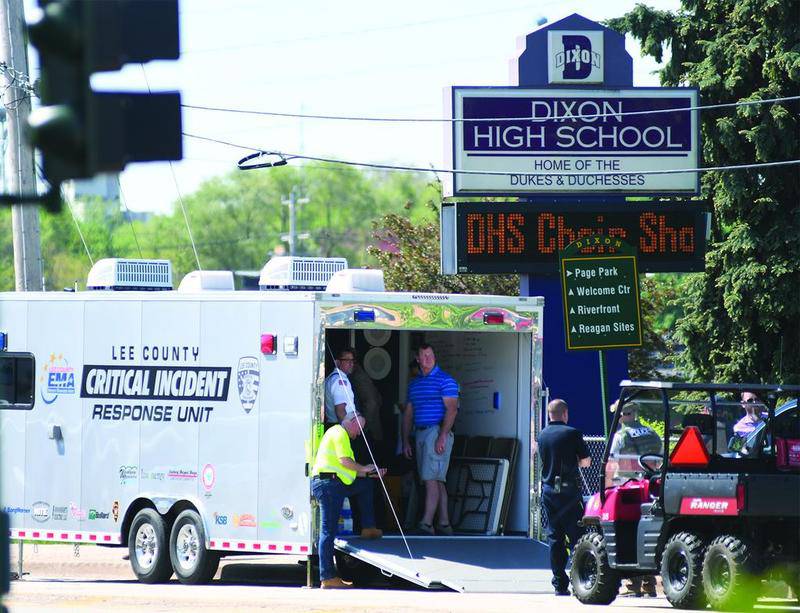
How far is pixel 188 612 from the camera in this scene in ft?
43.5

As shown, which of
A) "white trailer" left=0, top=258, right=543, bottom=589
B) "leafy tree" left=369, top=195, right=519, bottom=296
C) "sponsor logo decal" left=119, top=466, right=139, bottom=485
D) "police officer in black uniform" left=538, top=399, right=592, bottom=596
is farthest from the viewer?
"leafy tree" left=369, top=195, right=519, bottom=296

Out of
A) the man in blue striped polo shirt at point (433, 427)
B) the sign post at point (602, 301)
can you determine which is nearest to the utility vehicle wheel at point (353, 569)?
the man in blue striped polo shirt at point (433, 427)

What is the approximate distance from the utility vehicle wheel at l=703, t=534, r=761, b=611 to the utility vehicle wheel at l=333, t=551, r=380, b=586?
15.7 feet

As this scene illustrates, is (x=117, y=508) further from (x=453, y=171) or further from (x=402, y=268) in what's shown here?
(x=402, y=268)

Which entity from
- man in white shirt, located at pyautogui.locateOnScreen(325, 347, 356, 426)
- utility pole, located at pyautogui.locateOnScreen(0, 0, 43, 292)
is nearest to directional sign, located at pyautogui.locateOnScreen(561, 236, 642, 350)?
man in white shirt, located at pyautogui.locateOnScreen(325, 347, 356, 426)

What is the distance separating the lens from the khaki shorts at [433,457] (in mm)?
16969

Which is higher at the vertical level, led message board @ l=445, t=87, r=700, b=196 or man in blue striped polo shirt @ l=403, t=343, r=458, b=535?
led message board @ l=445, t=87, r=700, b=196

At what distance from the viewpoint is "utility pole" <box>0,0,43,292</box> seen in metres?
21.4

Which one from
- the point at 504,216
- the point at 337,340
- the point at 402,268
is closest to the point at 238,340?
the point at 337,340

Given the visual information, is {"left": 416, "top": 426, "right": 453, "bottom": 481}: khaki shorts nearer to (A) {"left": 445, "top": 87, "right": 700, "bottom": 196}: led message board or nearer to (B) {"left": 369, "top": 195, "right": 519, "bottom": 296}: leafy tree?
(A) {"left": 445, "top": 87, "right": 700, "bottom": 196}: led message board

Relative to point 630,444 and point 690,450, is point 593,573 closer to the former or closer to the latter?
point 630,444

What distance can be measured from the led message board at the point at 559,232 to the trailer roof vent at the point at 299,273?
3.39m

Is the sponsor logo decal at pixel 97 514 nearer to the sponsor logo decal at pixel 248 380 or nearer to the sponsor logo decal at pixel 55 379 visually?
the sponsor logo decal at pixel 55 379

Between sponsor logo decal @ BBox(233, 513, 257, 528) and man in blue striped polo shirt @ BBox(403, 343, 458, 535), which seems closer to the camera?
sponsor logo decal @ BBox(233, 513, 257, 528)
